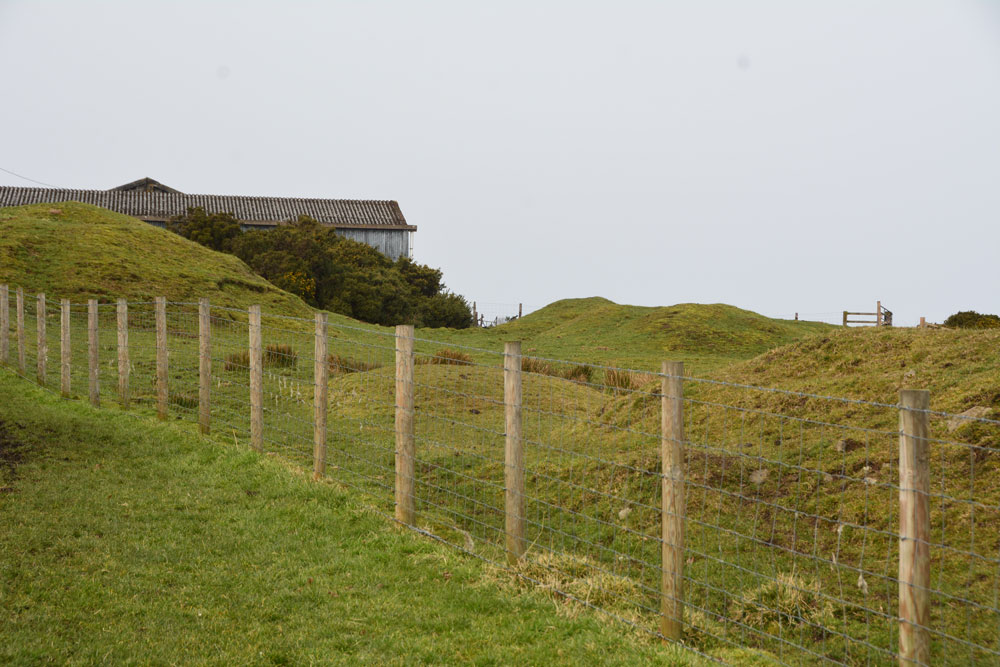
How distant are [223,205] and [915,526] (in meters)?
58.0

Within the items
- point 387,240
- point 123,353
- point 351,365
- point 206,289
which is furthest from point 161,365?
point 387,240

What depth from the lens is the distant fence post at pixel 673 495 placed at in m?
5.42

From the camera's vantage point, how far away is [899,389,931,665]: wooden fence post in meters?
4.29

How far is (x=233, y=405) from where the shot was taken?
15102 mm

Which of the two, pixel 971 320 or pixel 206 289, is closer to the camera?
pixel 971 320

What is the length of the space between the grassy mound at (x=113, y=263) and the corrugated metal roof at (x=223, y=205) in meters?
15.9

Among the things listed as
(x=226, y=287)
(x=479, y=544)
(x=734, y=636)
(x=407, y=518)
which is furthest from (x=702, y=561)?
(x=226, y=287)

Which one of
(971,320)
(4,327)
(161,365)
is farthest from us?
(971,320)

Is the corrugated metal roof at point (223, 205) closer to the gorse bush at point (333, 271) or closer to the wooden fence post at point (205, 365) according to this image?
the gorse bush at point (333, 271)

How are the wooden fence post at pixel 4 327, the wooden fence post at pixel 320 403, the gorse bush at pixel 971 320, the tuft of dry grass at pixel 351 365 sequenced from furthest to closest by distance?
the gorse bush at pixel 971 320 → the wooden fence post at pixel 4 327 → the tuft of dry grass at pixel 351 365 → the wooden fence post at pixel 320 403

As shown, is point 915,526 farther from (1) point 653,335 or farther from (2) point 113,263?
(2) point 113,263

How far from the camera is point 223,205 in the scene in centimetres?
5750

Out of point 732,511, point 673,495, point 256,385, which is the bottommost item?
point 732,511

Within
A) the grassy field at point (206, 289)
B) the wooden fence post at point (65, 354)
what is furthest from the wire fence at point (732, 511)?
the grassy field at point (206, 289)
